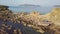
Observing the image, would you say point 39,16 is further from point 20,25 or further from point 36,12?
point 20,25

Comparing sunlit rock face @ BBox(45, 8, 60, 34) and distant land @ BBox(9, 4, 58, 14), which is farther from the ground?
distant land @ BBox(9, 4, 58, 14)

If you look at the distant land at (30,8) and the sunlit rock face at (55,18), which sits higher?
the distant land at (30,8)

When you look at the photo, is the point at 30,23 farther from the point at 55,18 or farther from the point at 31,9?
the point at 55,18

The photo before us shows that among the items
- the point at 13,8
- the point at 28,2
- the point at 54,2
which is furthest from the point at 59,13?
the point at 13,8

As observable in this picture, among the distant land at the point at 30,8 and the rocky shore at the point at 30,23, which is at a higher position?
the distant land at the point at 30,8

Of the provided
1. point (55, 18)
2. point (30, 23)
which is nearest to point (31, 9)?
point (30, 23)

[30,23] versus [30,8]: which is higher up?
[30,8]

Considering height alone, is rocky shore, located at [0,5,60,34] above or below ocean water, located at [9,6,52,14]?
below

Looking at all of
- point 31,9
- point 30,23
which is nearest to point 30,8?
point 31,9

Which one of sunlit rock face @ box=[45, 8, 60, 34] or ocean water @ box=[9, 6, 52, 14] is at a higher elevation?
ocean water @ box=[9, 6, 52, 14]

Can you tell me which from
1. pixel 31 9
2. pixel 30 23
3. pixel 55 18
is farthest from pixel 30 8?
pixel 55 18

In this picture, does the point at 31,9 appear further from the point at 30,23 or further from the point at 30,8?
the point at 30,23
